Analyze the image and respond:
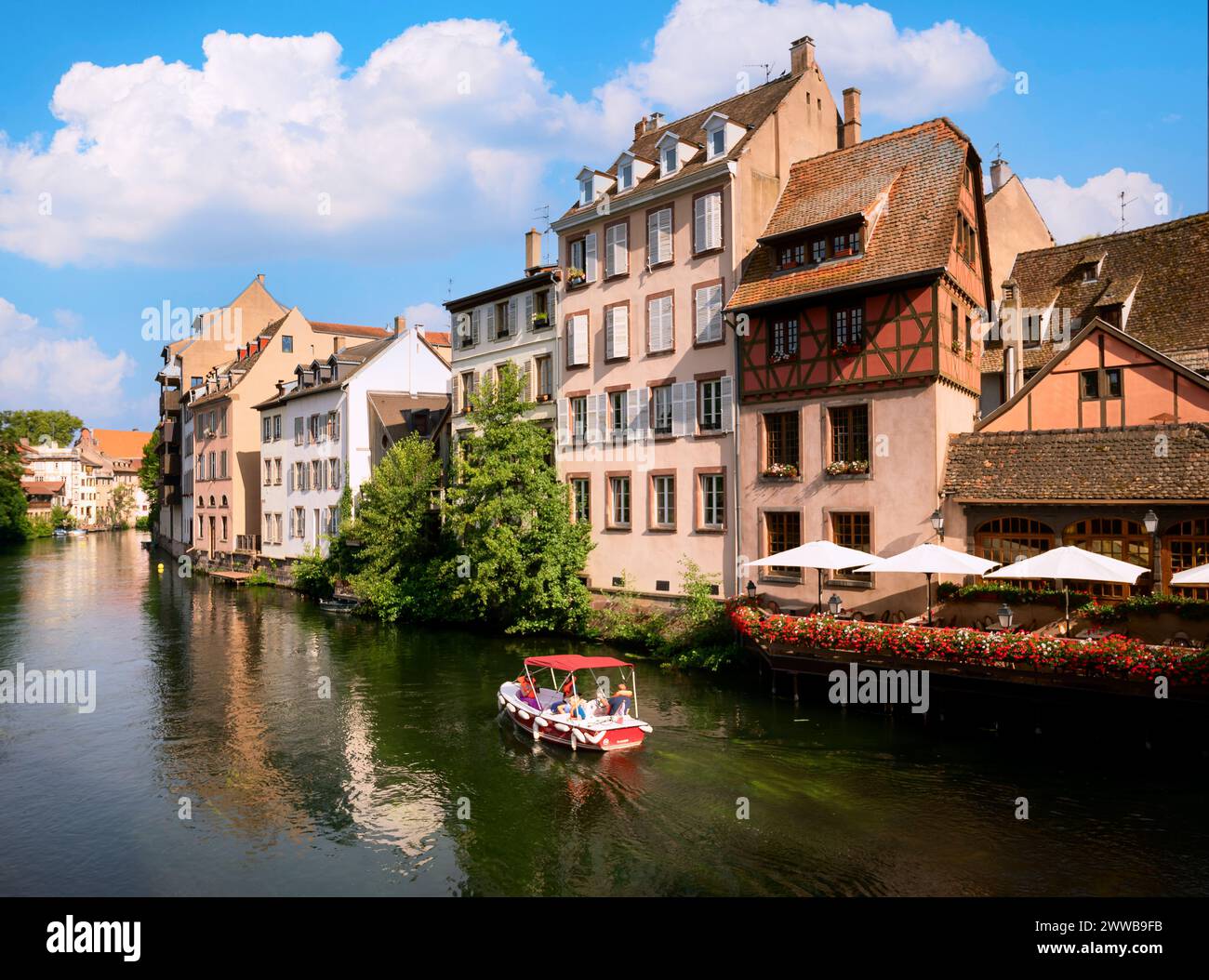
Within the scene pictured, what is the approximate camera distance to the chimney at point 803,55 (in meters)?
32.4

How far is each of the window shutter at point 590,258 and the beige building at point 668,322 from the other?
5 cm

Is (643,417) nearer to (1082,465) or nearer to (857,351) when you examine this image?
(857,351)

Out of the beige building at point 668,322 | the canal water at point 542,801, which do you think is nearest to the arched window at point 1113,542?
the canal water at point 542,801

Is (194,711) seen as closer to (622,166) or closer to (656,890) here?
(656,890)

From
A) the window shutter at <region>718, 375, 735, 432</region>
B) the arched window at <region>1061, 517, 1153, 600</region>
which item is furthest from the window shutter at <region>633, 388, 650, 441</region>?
the arched window at <region>1061, 517, 1153, 600</region>

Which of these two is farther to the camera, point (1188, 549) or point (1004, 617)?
point (1188, 549)

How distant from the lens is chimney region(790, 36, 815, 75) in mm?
32438

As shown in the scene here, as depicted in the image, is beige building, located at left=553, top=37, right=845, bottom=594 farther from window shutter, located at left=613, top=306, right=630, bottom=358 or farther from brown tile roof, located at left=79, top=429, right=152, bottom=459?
brown tile roof, located at left=79, top=429, right=152, bottom=459

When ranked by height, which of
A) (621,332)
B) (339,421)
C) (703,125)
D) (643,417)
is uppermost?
(703,125)

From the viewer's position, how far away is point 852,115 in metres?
33.7

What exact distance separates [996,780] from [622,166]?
25.1 metres

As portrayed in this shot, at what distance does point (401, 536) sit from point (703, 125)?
2117 cm

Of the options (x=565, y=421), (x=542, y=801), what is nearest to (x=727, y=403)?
(x=565, y=421)

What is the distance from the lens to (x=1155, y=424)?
886 inches
